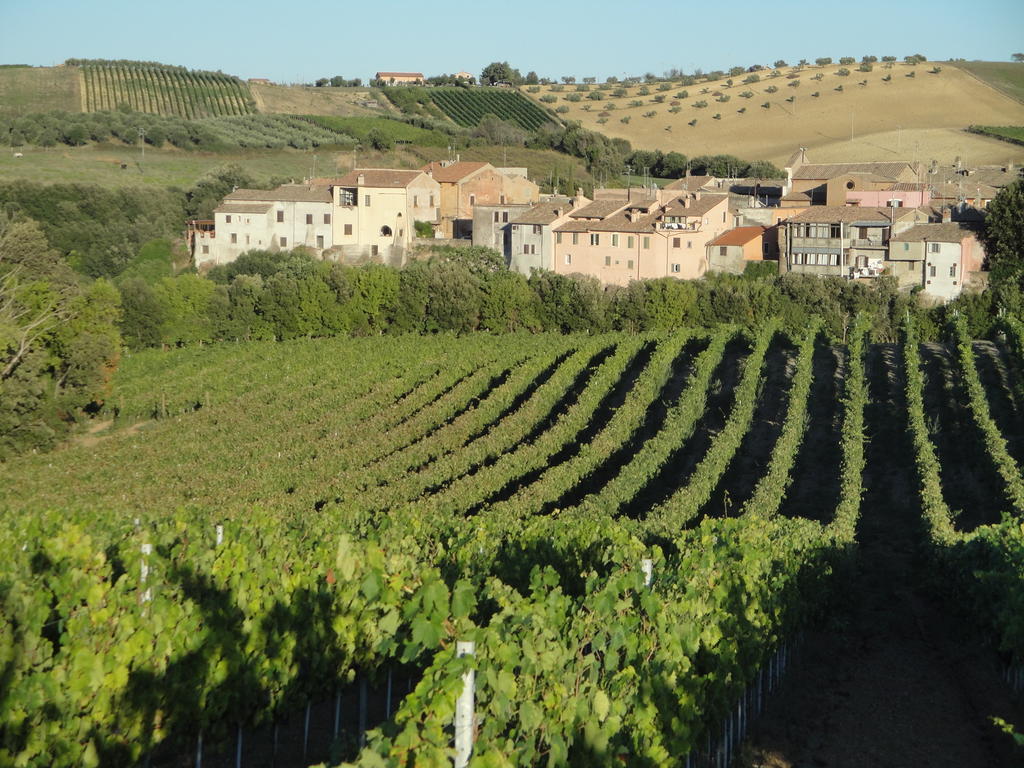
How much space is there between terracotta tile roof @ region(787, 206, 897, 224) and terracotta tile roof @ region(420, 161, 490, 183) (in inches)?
728

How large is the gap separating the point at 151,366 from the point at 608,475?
23.6 m

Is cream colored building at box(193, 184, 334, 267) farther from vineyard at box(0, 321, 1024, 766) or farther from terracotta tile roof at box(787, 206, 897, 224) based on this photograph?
vineyard at box(0, 321, 1024, 766)

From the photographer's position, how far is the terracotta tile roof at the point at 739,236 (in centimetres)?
6241

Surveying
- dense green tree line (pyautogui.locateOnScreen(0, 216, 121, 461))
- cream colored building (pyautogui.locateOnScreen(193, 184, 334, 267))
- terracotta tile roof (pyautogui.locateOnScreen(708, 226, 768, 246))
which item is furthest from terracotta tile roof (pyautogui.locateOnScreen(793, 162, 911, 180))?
dense green tree line (pyautogui.locateOnScreen(0, 216, 121, 461))

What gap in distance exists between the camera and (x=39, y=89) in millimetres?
101250

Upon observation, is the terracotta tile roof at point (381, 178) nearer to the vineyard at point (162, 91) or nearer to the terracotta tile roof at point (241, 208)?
the terracotta tile roof at point (241, 208)

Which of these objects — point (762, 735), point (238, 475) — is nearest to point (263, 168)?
point (238, 475)

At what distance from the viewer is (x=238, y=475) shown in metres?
29.0

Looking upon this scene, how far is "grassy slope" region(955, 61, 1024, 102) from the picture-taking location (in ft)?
364

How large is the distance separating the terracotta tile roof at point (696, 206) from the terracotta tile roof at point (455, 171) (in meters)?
12.9

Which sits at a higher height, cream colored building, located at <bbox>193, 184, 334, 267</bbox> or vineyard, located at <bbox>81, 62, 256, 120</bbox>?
vineyard, located at <bbox>81, 62, 256, 120</bbox>

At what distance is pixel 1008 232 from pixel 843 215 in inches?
306

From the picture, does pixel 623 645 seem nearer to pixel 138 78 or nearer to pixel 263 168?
pixel 263 168

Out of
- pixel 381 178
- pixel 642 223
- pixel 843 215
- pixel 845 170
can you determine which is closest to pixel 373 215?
pixel 381 178
